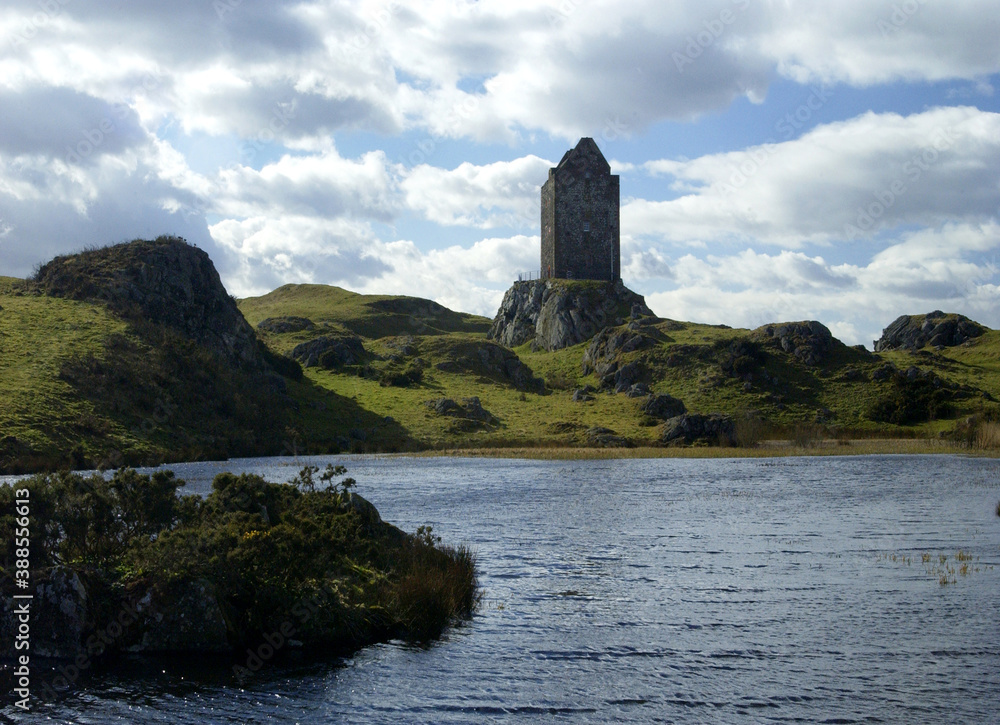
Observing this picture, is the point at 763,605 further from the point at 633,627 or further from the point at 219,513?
the point at 219,513

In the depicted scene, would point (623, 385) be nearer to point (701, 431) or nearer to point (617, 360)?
point (617, 360)

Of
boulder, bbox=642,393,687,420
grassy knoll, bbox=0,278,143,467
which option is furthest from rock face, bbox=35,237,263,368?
boulder, bbox=642,393,687,420

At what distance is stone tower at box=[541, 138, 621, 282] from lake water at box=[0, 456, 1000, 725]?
103783 millimetres

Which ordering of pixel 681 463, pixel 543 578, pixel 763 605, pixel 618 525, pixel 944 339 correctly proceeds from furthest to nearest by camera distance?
pixel 944 339 → pixel 681 463 → pixel 618 525 → pixel 543 578 → pixel 763 605

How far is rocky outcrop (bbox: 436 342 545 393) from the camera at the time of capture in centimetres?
12231

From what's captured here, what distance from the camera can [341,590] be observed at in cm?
1923

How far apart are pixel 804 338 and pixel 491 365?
4345 cm

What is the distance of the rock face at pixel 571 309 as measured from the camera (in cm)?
13425

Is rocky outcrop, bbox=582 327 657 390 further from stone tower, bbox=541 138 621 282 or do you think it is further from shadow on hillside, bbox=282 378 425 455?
shadow on hillside, bbox=282 378 425 455

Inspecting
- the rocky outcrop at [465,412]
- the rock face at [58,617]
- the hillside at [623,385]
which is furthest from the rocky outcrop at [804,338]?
the rock face at [58,617]

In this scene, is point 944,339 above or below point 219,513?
above

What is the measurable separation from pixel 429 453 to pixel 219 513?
191 feet

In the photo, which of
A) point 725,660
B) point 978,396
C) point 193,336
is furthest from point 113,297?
point 978,396

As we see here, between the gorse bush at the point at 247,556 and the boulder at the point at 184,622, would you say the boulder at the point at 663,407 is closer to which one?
the gorse bush at the point at 247,556
